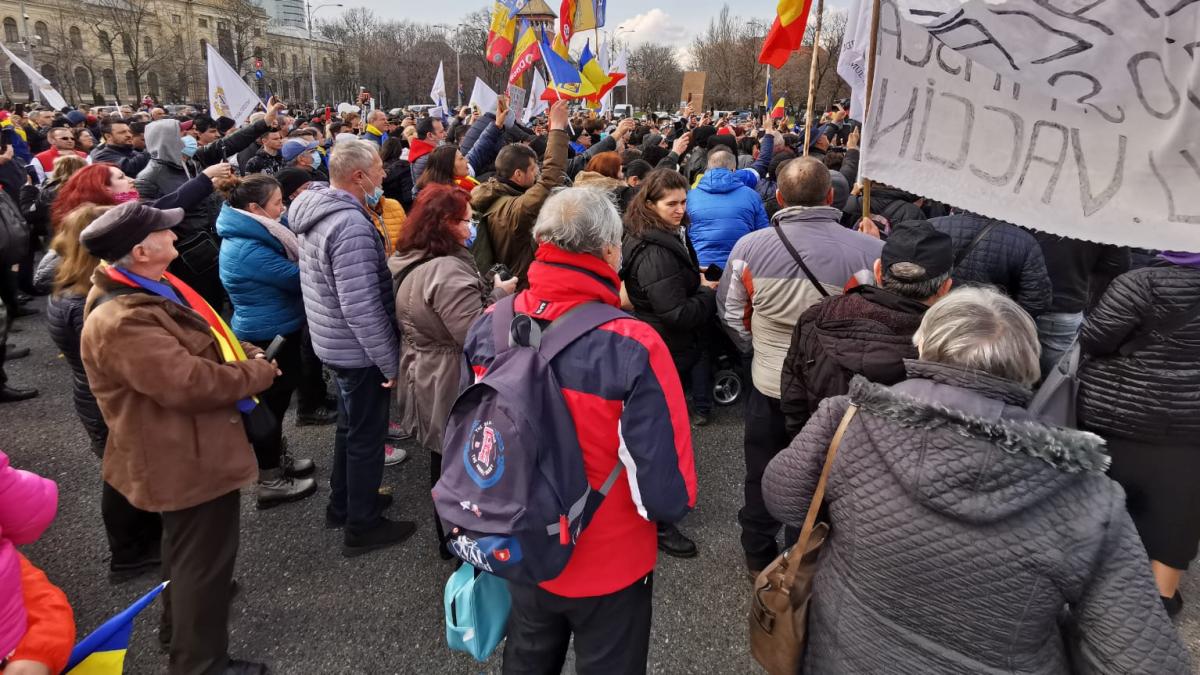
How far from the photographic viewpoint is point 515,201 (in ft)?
13.5

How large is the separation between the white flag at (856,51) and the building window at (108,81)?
79111 mm

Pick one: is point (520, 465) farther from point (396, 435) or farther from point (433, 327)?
point (396, 435)

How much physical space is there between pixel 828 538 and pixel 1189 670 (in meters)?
0.71

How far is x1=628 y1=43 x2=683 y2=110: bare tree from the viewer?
64250 millimetres

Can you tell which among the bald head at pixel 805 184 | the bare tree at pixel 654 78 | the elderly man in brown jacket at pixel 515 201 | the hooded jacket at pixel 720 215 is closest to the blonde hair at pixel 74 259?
the elderly man in brown jacket at pixel 515 201

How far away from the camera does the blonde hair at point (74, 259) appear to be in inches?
104

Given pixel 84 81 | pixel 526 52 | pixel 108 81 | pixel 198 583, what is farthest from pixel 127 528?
pixel 108 81

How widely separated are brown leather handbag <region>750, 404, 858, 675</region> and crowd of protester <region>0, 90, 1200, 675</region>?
52 millimetres

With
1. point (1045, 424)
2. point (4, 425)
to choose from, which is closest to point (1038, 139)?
point (1045, 424)

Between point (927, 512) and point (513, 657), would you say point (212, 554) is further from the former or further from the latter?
point (927, 512)

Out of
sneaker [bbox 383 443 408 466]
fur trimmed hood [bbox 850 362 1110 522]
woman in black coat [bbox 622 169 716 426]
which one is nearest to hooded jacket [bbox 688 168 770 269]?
woman in black coat [bbox 622 169 716 426]

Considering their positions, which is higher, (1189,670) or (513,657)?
(1189,670)

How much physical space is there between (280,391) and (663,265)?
2498mm

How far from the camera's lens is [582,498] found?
1.76 metres
